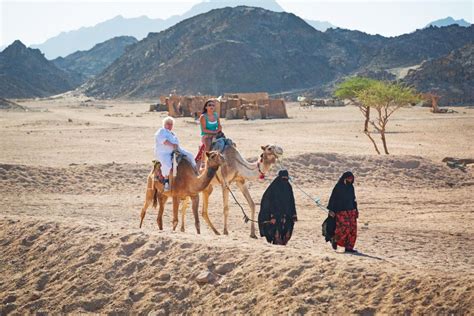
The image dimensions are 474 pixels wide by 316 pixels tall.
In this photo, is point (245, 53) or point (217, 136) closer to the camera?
point (217, 136)

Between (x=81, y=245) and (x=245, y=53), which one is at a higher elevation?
(x=245, y=53)

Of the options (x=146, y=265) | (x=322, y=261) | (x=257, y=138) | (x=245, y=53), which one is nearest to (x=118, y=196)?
(x=146, y=265)

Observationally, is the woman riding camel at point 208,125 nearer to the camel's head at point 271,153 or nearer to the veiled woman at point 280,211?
the camel's head at point 271,153

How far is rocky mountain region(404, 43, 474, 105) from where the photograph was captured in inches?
2768

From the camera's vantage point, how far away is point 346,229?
9.77m

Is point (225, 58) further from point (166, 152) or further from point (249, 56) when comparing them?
point (166, 152)

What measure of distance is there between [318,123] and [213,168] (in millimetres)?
33225

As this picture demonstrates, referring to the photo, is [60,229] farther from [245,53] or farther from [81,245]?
[245,53]

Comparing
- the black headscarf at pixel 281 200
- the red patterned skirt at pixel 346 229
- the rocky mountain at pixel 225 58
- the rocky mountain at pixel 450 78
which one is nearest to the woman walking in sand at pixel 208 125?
the black headscarf at pixel 281 200

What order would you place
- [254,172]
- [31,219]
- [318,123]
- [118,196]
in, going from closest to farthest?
1. [31,219]
2. [254,172]
3. [118,196]
4. [318,123]

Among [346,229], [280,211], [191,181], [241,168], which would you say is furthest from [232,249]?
[241,168]

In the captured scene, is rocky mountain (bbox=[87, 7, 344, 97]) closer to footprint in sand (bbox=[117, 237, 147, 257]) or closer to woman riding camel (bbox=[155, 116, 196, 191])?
woman riding camel (bbox=[155, 116, 196, 191])

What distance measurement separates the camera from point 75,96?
120188mm

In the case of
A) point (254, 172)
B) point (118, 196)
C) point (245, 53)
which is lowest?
point (118, 196)
